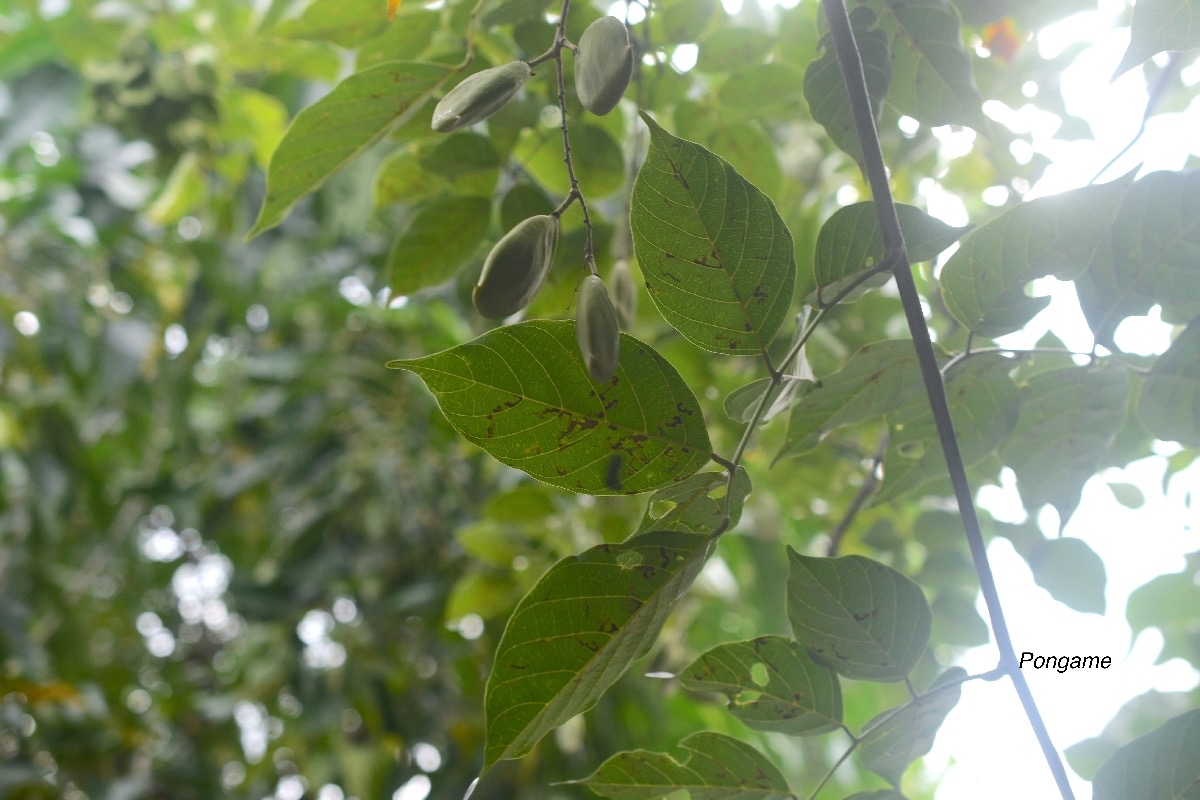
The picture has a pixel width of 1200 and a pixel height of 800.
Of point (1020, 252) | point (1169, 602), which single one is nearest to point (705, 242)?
point (1020, 252)

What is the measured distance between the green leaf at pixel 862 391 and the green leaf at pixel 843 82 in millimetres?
99

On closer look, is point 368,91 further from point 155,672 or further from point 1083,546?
point 155,672

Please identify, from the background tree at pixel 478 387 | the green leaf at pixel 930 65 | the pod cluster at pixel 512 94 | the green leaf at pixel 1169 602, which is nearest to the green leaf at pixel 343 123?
the background tree at pixel 478 387

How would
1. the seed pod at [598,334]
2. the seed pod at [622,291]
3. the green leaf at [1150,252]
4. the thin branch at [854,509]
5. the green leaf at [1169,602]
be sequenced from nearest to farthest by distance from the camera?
the seed pod at [598,334] < the green leaf at [1150,252] < the seed pod at [622,291] < the thin branch at [854,509] < the green leaf at [1169,602]

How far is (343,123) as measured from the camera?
55 centimetres

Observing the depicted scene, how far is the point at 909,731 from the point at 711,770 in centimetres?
10

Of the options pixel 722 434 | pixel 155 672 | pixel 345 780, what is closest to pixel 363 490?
pixel 345 780

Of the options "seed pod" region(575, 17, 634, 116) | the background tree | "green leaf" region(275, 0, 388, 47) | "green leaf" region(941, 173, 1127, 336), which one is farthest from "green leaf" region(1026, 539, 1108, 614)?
"green leaf" region(275, 0, 388, 47)

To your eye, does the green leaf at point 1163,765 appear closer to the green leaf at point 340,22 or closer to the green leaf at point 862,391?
the green leaf at point 862,391

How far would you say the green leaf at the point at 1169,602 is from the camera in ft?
2.85

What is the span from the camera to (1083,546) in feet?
2.02

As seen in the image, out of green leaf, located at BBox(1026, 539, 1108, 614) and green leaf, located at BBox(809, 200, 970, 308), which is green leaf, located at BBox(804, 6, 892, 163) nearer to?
green leaf, located at BBox(809, 200, 970, 308)

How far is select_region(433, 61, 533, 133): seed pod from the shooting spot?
0.41 metres

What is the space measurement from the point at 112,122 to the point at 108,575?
1123 mm
